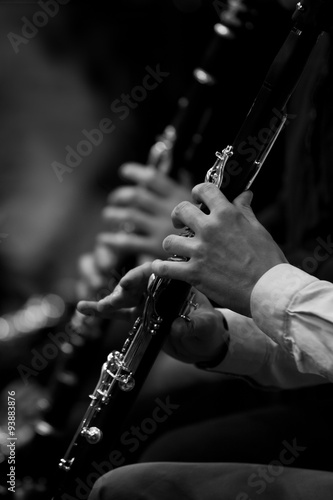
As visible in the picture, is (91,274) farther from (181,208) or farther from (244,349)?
(181,208)

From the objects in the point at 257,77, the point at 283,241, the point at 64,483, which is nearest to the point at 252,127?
the point at 64,483

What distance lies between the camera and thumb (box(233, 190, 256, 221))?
862 mm

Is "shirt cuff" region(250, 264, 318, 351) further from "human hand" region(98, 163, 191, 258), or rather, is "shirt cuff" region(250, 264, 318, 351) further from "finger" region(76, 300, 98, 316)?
"human hand" region(98, 163, 191, 258)

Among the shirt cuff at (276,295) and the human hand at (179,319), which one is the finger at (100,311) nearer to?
the human hand at (179,319)

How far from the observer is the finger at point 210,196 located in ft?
2.78

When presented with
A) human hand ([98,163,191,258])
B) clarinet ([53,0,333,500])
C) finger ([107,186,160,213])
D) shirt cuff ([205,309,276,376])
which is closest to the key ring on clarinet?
clarinet ([53,0,333,500])

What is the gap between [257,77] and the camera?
5.66ft

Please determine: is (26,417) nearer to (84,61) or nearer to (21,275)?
(21,275)

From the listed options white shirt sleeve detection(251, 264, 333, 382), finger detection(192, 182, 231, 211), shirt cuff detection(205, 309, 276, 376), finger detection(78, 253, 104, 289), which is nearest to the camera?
white shirt sleeve detection(251, 264, 333, 382)

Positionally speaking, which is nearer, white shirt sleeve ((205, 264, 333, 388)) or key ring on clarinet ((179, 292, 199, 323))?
white shirt sleeve ((205, 264, 333, 388))

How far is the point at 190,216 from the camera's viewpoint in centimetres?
86

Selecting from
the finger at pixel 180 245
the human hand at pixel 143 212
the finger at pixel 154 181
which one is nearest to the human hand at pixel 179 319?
the finger at pixel 180 245

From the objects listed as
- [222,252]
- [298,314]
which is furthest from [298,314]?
[222,252]

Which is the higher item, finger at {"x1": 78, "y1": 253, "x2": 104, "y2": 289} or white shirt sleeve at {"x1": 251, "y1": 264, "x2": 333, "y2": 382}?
white shirt sleeve at {"x1": 251, "y1": 264, "x2": 333, "y2": 382}
